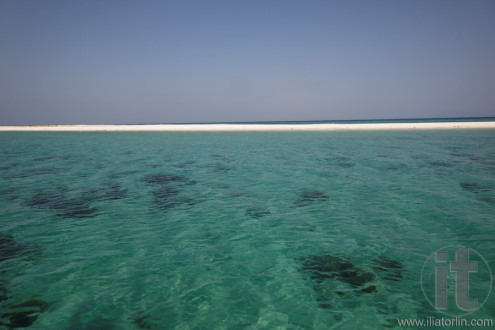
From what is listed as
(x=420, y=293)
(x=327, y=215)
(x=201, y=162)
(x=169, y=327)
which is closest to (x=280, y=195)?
(x=327, y=215)

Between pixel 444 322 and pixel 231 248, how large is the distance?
4.18 meters

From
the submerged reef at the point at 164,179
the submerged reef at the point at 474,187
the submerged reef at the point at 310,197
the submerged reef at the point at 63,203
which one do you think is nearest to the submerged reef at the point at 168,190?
the submerged reef at the point at 164,179

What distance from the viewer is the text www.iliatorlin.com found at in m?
3.72

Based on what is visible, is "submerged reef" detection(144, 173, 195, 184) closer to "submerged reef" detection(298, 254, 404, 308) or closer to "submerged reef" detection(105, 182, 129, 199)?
"submerged reef" detection(105, 182, 129, 199)

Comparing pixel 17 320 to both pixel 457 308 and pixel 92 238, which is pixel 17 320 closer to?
pixel 92 238

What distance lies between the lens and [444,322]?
Answer: 3.78 metres

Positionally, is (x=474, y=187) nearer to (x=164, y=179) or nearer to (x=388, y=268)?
(x=388, y=268)

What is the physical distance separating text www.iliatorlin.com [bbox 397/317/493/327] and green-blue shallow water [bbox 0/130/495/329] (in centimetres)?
12

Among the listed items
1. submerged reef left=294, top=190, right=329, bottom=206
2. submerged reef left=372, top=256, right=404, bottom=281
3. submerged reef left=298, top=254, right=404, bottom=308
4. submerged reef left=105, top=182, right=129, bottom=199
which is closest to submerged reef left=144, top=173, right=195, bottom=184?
submerged reef left=105, top=182, right=129, bottom=199

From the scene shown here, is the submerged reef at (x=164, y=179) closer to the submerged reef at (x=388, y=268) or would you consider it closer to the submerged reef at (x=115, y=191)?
the submerged reef at (x=115, y=191)

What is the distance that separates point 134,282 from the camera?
4.77 metres

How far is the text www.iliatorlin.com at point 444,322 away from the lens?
3.72 metres

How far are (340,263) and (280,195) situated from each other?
503 centimetres

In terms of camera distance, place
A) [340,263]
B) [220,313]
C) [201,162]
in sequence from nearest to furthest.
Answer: [220,313]
[340,263]
[201,162]
